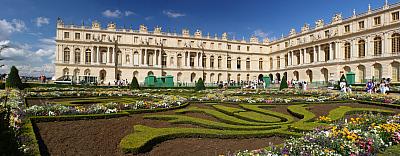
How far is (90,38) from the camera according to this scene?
61812 mm

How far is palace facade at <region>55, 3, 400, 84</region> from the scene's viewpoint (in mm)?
46875

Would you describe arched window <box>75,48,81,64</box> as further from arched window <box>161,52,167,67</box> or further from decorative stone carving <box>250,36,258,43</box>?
decorative stone carving <box>250,36,258,43</box>

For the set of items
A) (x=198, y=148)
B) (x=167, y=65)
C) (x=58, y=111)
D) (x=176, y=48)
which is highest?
(x=176, y=48)

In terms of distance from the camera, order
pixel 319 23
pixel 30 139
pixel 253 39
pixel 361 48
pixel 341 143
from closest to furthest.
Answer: pixel 341 143 → pixel 30 139 → pixel 361 48 → pixel 319 23 → pixel 253 39

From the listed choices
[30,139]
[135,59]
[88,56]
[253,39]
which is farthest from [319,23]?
[30,139]

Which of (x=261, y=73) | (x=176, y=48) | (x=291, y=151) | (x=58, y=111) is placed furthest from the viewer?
(x=261, y=73)

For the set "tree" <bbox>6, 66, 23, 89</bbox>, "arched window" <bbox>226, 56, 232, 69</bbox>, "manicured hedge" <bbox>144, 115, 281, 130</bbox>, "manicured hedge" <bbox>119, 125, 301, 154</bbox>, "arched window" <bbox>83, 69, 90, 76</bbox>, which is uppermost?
"arched window" <bbox>226, 56, 232, 69</bbox>

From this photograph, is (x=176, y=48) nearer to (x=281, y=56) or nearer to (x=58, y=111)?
(x=281, y=56)

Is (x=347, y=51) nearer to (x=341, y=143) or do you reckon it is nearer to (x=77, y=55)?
(x=341, y=143)

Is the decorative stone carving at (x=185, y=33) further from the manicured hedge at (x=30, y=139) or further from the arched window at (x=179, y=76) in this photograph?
the manicured hedge at (x=30, y=139)

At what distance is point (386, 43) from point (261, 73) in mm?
→ 37777

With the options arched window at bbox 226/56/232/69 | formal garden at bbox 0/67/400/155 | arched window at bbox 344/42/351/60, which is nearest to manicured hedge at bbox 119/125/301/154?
formal garden at bbox 0/67/400/155

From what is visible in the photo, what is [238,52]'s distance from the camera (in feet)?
254

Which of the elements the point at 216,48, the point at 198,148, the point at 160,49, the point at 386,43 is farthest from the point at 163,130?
the point at 216,48
